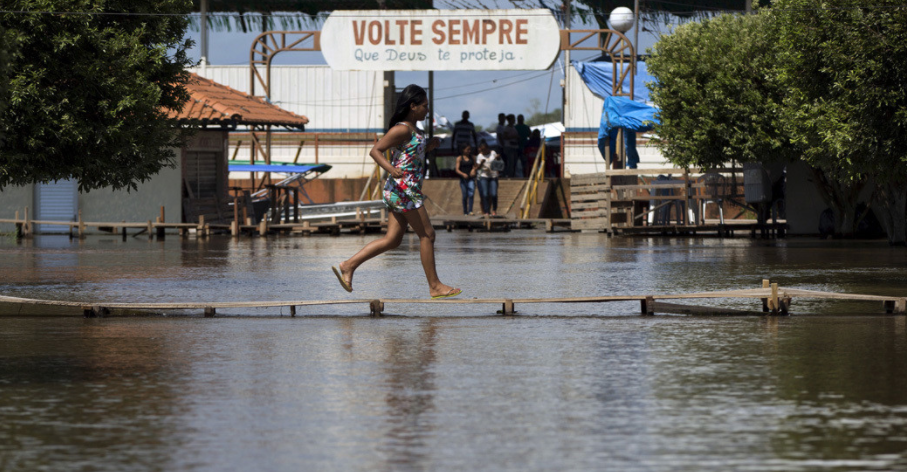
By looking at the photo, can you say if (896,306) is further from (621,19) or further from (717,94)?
(621,19)

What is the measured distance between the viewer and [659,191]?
32.0 meters

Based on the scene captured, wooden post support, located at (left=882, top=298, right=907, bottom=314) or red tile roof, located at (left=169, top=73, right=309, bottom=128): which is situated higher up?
red tile roof, located at (left=169, top=73, right=309, bottom=128)

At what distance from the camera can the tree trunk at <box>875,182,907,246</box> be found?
2427 centimetres

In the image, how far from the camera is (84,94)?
17516 mm

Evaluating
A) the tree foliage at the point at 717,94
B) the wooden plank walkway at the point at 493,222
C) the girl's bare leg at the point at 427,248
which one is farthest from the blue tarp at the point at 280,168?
the girl's bare leg at the point at 427,248

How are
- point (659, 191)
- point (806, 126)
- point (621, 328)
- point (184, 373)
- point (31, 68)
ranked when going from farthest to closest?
point (659, 191)
point (806, 126)
point (31, 68)
point (621, 328)
point (184, 373)

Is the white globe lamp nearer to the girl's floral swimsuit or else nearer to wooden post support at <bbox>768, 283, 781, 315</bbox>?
the girl's floral swimsuit

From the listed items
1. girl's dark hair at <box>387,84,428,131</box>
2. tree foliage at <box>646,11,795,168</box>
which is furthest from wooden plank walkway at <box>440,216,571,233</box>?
girl's dark hair at <box>387,84,428,131</box>

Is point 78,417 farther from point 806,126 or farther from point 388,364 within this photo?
point 806,126

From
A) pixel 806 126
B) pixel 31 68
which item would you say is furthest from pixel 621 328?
pixel 806 126

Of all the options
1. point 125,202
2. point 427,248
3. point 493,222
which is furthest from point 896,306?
point 493,222

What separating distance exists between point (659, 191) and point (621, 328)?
73.1 feet

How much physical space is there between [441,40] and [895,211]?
628 inches

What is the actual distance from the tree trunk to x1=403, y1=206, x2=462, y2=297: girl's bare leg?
14.2m
